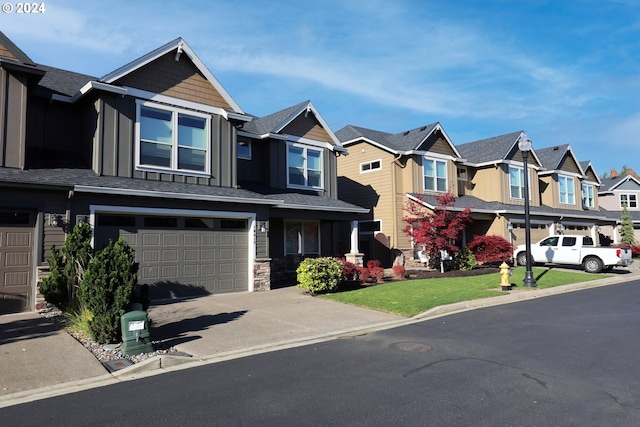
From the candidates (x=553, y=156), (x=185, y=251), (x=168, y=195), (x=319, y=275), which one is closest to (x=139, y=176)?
(x=168, y=195)

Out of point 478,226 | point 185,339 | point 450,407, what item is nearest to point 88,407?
point 185,339

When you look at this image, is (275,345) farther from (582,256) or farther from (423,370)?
(582,256)

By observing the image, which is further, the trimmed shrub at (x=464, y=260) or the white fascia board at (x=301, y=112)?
the trimmed shrub at (x=464, y=260)

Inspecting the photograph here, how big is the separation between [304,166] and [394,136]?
880 centimetres

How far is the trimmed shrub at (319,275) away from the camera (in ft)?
49.1

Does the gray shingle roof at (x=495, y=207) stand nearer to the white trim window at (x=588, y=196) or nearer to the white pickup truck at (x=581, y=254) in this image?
the white pickup truck at (x=581, y=254)

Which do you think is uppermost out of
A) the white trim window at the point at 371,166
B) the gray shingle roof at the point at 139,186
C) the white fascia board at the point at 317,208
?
the white trim window at the point at 371,166

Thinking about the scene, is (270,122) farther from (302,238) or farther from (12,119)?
(12,119)

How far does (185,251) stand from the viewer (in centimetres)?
1459

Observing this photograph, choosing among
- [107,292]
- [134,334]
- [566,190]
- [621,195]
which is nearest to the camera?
[134,334]

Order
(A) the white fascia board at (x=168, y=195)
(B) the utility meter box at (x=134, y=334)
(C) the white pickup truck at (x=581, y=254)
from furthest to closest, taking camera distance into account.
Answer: (C) the white pickup truck at (x=581, y=254) → (A) the white fascia board at (x=168, y=195) → (B) the utility meter box at (x=134, y=334)

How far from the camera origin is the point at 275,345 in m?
8.61

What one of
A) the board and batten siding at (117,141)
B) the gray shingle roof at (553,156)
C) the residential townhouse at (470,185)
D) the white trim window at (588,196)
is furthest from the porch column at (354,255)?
the white trim window at (588,196)

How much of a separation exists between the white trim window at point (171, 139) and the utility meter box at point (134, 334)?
7748 mm
